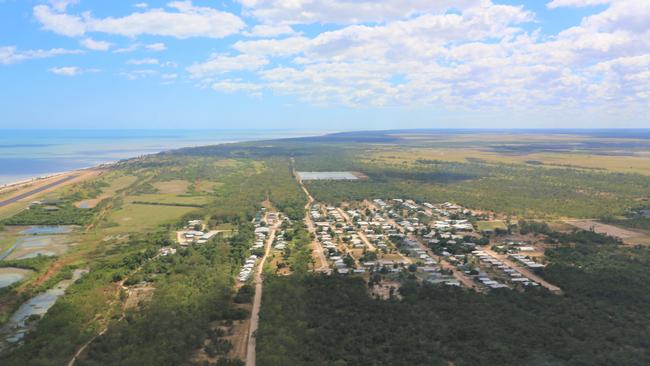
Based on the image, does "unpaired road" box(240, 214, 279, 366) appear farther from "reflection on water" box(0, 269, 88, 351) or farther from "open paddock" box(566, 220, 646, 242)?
"open paddock" box(566, 220, 646, 242)

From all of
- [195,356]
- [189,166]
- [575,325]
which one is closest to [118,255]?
[195,356]

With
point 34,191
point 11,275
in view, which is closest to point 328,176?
point 34,191

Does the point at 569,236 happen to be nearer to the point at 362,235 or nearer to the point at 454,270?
the point at 454,270

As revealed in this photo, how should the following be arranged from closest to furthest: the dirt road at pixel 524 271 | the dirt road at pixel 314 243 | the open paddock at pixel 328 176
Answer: the dirt road at pixel 524 271 → the dirt road at pixel 314 243 → the open paddock at pixel 328 176

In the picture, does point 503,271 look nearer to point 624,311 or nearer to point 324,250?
point 624,311

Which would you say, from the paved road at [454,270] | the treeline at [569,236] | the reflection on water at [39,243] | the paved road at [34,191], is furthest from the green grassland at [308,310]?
the paved road at [34,191]

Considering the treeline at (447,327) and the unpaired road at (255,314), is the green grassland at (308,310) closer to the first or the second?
the treeline at (447,327)
